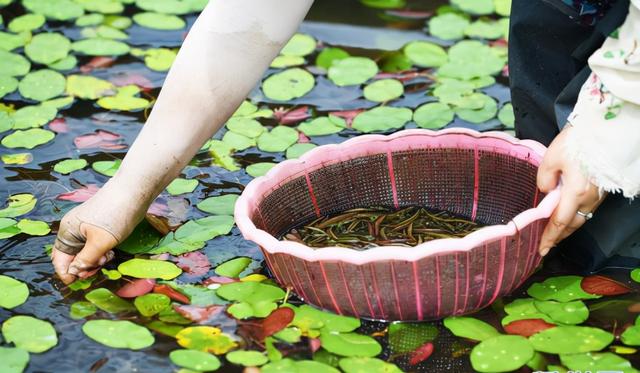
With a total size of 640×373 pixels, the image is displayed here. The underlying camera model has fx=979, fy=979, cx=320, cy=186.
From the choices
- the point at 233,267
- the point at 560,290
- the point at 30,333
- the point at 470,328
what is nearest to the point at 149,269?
the point at 233,267

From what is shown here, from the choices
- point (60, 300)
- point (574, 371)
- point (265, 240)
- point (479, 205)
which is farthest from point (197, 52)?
point (574, 371)

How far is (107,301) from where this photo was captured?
5.76 feet

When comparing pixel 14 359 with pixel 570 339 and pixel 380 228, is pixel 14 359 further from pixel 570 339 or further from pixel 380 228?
pixel 570 339

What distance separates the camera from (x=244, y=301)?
68.7 inches

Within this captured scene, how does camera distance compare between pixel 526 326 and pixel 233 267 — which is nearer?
pixel 526 326

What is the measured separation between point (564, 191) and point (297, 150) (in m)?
0.77

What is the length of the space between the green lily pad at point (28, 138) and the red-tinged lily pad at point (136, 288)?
61 centimetres

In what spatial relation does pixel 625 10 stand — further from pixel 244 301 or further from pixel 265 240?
pixel 244 301

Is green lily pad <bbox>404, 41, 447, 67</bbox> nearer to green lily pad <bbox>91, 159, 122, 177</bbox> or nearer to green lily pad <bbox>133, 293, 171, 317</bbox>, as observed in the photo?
green lily pad <bbox>91, 159, 122, 177</bbox>

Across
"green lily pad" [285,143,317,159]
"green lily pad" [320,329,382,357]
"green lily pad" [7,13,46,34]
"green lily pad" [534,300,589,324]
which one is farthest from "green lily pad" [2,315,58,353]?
"green lily pad" [7,13,46,34]

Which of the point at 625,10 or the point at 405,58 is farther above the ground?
the point at 625,10

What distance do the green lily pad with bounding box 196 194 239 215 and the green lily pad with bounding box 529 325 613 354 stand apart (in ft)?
2.34

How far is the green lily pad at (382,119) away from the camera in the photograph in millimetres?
2340

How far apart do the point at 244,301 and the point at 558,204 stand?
0.57 meters
